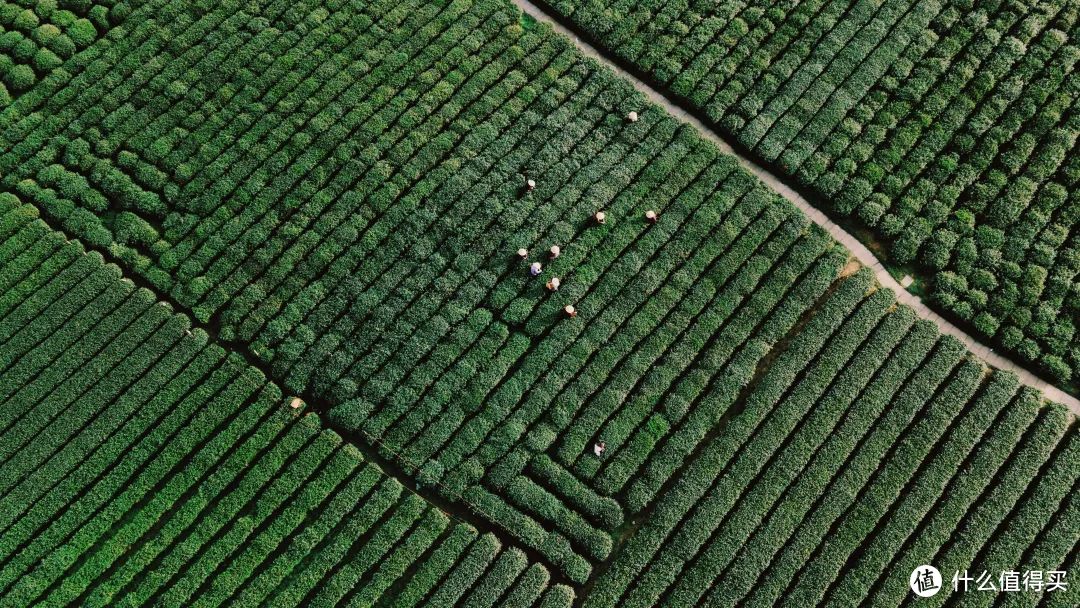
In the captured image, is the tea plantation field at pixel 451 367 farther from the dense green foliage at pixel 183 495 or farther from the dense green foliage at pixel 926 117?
the dense green foliage at pixel 926 117

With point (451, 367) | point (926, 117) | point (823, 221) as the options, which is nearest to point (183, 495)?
point (451, 367)

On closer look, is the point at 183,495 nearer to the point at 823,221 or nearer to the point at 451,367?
the point at 451,367

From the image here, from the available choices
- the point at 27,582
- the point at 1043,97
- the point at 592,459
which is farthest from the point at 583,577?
the point at 1043,97

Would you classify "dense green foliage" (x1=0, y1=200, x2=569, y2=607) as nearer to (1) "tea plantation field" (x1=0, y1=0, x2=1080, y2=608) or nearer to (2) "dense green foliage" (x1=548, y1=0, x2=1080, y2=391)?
(1) "tea plantation field" (x1=0, y1=0, x2=1080, y2=608)

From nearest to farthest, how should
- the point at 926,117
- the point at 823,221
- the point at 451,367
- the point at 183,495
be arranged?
the point at 183,495 < the point at 451,367 < the point at 823,221 < the point at 926,117

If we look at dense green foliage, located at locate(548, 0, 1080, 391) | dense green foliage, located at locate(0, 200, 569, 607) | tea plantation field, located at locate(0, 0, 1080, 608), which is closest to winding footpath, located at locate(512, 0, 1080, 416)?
dense green foliage, located at locate(548, 0, 1080, 391)
